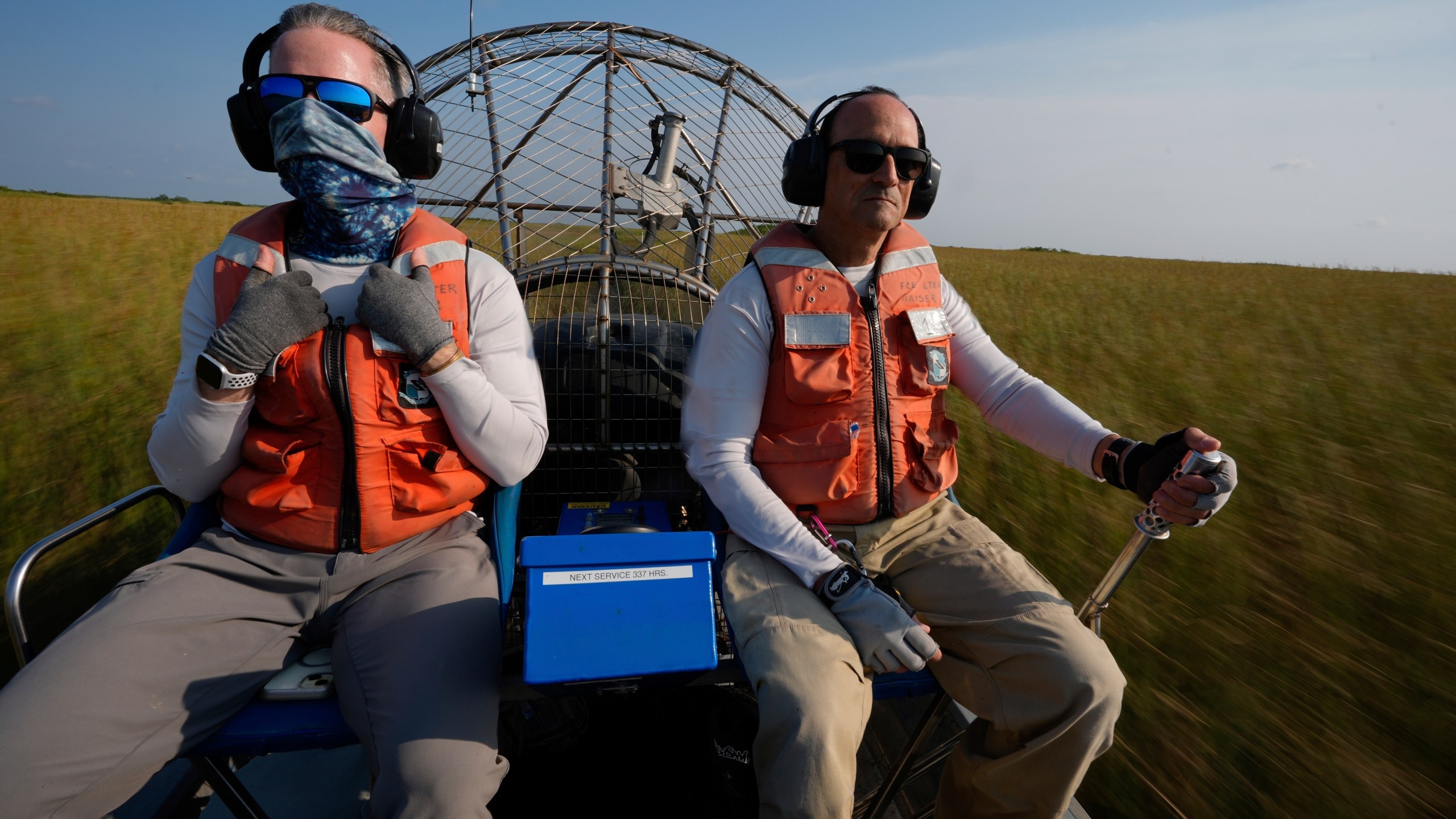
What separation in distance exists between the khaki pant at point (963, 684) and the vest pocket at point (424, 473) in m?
0.90

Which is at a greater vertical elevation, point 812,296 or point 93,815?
point 812,296

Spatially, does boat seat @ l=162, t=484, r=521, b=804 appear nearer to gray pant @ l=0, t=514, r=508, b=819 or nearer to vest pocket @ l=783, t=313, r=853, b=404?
gray pant @ l=0, t=514, r=508, b=819

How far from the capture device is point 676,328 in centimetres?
297

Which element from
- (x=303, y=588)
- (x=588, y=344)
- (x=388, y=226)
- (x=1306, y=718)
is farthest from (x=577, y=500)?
(x=1306, y=718)

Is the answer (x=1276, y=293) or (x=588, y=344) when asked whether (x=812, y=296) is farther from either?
(x=1276, y=293)

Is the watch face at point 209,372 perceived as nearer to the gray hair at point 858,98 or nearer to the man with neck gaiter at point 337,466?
the man with neck gaiter at point 337,466

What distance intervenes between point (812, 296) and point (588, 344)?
3.26 ft

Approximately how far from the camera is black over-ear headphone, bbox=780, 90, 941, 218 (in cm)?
241

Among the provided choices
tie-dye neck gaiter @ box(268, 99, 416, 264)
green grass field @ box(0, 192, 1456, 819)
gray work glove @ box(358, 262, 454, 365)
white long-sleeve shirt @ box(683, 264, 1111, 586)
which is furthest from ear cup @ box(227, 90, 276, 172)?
green grass field @ box(0, 192, 1456, 819)

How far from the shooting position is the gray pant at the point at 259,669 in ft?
4.64

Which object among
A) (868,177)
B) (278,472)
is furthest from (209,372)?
(868,177)

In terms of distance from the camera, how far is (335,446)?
190 cm

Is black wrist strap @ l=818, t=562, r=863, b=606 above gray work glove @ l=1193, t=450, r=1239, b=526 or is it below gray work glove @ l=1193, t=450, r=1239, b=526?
below

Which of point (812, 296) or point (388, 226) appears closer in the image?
point (388, 226)
